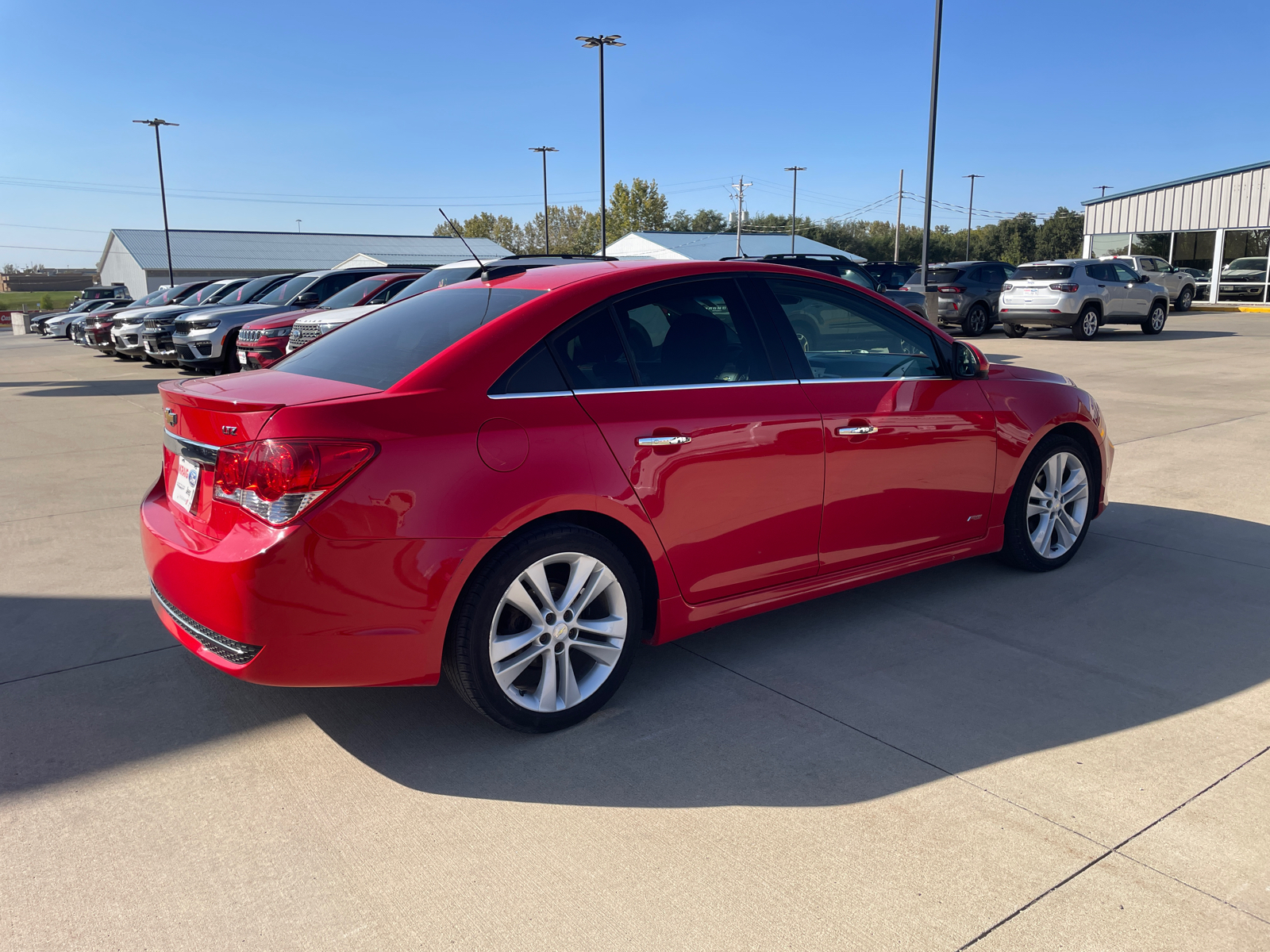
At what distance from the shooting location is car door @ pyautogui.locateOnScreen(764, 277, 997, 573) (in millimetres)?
3936

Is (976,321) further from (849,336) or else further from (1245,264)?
(849,336)

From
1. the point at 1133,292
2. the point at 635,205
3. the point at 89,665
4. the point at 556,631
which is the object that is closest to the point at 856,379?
the point at 556,631

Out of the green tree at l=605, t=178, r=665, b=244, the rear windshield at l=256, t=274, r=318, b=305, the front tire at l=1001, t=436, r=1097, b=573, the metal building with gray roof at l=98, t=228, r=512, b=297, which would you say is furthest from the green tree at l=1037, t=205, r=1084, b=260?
the front tire at l=1001, t=436, r=1097, b=573

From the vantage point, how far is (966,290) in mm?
22453

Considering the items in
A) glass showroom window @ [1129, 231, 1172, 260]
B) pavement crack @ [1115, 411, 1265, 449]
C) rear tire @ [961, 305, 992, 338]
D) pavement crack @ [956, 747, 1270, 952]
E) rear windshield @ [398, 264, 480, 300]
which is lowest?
pavement crack @ [956, 747, 1270, 952]

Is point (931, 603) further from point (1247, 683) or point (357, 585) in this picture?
point (357, 585)

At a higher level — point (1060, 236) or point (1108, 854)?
point (1060, 236)

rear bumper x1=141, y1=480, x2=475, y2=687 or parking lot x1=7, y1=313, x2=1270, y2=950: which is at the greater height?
rear bumper x1=141, y1=480, x2=475, y2=687

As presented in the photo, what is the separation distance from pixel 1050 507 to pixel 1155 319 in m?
20.3

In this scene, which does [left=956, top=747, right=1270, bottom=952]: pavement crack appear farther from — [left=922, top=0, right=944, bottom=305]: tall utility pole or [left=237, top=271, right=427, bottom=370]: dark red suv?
[left=922, top=0, right=944, bottom=305]: tall utility pole

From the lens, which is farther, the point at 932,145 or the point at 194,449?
the point at 932,145

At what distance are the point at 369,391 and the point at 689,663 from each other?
1.71 metres

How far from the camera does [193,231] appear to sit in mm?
78125

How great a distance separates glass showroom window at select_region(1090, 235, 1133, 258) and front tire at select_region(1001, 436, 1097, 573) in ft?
120
